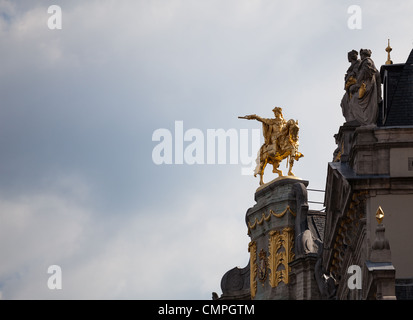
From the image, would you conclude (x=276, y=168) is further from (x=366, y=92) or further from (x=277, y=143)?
(x=366, y=92)

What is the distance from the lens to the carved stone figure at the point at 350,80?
72.2 meters

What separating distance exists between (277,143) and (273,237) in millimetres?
4474

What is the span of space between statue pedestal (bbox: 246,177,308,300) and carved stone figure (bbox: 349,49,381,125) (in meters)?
19.9

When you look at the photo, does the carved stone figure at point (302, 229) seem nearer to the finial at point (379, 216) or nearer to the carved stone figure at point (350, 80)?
the carved stone figure at point (350, 80)

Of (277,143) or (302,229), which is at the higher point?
(277,143)

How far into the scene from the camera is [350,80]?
237 feet

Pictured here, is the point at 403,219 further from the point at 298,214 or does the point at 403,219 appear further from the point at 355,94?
the point at 298,214

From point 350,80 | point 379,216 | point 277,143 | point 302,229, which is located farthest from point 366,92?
point 277,143

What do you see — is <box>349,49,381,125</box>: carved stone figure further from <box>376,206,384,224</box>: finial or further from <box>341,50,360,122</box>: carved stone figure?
<box>376,206,384,224</box>: finial

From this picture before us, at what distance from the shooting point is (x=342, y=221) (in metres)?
72.9

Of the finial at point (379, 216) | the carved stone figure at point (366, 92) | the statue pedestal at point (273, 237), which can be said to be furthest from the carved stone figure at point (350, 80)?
the statue pedestal at point (273, 237)
